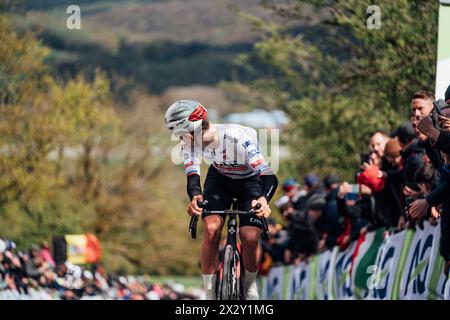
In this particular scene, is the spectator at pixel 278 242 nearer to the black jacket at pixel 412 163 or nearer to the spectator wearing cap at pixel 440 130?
the black jacket at pixel 412 163

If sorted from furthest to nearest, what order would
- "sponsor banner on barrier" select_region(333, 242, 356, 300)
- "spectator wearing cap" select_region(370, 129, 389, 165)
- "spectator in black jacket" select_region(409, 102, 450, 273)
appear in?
1. "sponsor banner on barrier" select_region(333, 242, 356, 300)
2. "spectator wearing cap" select_region(370, 129, 389, 165)
3. "spectator in black jacket" select_region(409, 102, 450, 273)

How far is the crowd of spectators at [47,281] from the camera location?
17.7 meters

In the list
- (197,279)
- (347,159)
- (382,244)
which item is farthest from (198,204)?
(197,279)

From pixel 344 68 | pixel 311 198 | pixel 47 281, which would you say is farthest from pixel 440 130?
pixel 344 68

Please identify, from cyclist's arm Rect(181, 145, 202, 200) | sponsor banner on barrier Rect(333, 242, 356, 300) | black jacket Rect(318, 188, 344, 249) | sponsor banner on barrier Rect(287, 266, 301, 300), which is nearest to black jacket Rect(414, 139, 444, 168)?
cyclist's arm Rect(181, 145, 202, 200)

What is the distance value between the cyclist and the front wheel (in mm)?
192

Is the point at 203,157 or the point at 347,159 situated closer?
the point at 203,157

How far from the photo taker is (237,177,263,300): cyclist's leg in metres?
10.9

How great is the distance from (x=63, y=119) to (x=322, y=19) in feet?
87.3

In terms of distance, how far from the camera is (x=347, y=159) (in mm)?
28109

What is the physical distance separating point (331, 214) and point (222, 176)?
5.95 meters

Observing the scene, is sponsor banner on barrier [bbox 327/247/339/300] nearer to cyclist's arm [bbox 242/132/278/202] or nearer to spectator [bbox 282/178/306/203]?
spectator [bbox 282/178/306/203]
